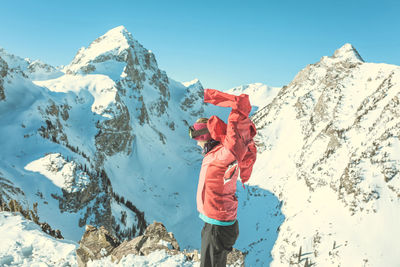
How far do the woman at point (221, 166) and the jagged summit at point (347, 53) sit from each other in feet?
153

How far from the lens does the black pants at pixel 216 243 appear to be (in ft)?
11.2

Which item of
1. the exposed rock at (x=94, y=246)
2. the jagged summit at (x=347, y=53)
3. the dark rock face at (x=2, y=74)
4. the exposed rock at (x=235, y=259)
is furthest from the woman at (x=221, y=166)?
the jagged summit at (x=347, y=53)

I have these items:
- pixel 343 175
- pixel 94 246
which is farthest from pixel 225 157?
Result: pixel 343 175

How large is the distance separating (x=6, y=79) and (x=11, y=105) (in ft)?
20.6

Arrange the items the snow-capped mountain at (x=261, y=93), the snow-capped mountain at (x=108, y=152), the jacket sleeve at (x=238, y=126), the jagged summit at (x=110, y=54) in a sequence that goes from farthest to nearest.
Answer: the snow-capped mountain at (x=261, y=93) → the jagged summit at (x=110, y=54) → the snow-capped mountain at (x=108, y=152) → the jacket sleeve at (x=238, y=126)

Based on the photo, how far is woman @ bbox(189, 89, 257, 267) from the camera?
9.51 feet

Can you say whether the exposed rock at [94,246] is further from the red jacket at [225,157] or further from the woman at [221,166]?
the red jacket at [225,157]

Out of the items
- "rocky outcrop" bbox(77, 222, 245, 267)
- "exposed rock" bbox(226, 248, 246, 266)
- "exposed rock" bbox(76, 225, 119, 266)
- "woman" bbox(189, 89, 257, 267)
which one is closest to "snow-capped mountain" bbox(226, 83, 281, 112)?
"rocky outcrop" bbox(77, 222, 245, 267)

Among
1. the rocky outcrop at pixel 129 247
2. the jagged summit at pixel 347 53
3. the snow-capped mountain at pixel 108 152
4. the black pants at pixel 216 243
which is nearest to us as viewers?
the black pants at pixel 216 243

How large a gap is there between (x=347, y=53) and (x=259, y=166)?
27.8 metres

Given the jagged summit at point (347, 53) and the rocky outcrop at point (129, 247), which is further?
the jagged summit at point (347, 53)

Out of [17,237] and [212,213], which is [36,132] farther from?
[212,213]

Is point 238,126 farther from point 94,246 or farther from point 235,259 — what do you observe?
point 94,246

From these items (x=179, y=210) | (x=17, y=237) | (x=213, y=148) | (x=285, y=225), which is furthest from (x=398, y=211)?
(x=179, y=210)
